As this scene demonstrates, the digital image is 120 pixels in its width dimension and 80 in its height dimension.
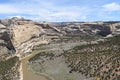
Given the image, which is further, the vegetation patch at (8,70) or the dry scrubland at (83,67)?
the vegetation patch at (8,70)

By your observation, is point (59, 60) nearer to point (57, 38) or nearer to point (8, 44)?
point (8, 44)

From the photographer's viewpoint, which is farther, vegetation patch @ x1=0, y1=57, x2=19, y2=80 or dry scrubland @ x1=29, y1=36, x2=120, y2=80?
vegetation patch @ x1=0, y1=57, x2=19, y2=80

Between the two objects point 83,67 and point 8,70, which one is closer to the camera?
point 83,67

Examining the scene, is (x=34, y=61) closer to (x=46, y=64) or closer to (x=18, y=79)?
(x=46, y=64)

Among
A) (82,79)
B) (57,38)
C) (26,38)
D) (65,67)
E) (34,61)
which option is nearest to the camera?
(82,79)

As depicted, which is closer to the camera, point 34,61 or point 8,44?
point 34,61

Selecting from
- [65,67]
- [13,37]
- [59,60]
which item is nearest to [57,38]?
[13,37]

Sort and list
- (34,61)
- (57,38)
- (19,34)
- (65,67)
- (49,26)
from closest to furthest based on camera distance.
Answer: (65,67), (34,61), (19,34), (57,38), (49,26)

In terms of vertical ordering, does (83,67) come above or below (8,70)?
above

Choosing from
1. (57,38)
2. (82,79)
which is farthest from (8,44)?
(57,38)
